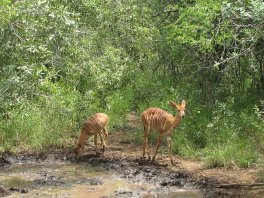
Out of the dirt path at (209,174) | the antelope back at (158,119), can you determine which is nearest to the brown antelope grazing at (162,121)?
the antelope back at (158,119)

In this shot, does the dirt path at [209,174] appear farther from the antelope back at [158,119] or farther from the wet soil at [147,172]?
the antelope back at [158,119]

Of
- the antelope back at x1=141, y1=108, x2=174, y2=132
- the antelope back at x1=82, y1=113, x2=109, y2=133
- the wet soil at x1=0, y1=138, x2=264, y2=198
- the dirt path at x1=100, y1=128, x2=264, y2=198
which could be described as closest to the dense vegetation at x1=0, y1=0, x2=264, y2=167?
the dirt path at x1=100, y1=128, x2=264, y2=198

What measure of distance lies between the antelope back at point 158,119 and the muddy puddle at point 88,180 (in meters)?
1.04

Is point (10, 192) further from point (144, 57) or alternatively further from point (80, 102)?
point (144, 57)

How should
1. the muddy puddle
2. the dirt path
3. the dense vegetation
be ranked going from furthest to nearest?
1. the dense vegetation
2. the muddy puddle
3. the dirt path

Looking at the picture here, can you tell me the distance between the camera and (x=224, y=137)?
434 inches

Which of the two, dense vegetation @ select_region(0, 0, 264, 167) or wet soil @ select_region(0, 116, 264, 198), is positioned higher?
dense vegetation @ select_region(0, 0, 264, 167)

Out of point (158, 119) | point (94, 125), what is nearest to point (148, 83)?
point (94, 125)

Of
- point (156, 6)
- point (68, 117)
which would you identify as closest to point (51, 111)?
point (68, 117)

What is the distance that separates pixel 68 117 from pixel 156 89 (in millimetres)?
3297

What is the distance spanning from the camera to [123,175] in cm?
1019

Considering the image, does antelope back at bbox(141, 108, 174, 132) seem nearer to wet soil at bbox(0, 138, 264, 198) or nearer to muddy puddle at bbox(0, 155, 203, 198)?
wet soil at bbox(0, 138, 264, 198)

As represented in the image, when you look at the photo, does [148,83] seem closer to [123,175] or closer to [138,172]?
[138,172]

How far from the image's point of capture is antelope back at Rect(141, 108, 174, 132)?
1116 centimetres
